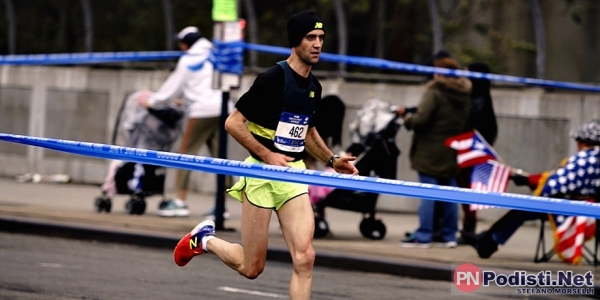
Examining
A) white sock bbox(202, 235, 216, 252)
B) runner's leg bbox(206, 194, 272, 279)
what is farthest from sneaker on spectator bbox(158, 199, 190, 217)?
runner's leg bbox(206, 194, 272, 279)

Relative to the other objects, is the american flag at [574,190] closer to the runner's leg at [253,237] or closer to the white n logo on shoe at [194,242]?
the white n logo on shoe at [194,242]

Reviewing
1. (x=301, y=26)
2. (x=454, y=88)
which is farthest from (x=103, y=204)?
(x=301, y=26)

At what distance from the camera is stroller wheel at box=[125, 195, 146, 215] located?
45.8 feet

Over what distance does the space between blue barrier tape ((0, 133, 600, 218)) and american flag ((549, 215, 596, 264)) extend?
15.1 ft

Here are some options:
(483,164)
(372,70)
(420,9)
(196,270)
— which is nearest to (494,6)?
(420,9)

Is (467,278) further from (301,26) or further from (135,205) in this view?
(135,205)

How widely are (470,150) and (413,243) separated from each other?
3.48 ft

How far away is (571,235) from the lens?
11.0 metres

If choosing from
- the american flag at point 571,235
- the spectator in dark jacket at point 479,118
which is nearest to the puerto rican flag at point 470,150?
the spectator in dark jacket at point 479,118

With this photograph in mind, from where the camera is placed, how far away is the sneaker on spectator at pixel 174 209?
1397 cm

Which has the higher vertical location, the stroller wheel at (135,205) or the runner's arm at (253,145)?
the runner's arm at (253,145)

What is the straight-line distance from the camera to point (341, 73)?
16.1 meters

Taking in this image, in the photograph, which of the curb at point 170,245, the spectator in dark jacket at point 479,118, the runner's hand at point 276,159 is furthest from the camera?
the spectator in dark jacket at point 479,118

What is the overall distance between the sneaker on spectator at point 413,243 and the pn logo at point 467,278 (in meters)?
1.21
